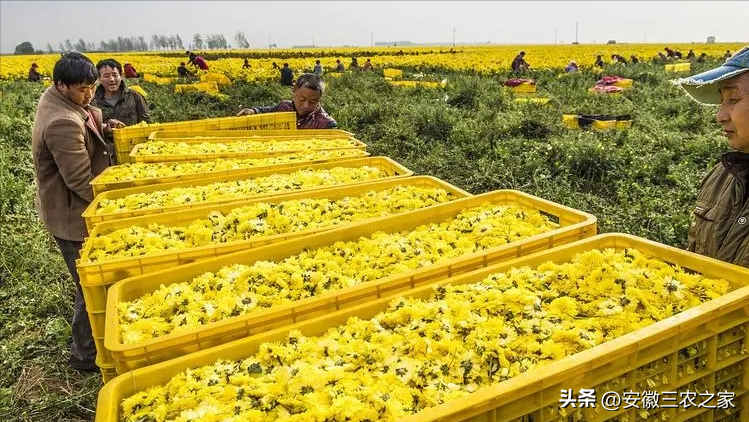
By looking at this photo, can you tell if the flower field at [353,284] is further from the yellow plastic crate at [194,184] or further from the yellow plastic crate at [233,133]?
the yellow plastic crate at [233,133]

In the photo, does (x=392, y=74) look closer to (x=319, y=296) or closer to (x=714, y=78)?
(x=714, y=78)

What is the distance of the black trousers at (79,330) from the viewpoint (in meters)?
3.97

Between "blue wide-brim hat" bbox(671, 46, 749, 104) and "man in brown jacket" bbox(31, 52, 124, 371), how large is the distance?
4.07m

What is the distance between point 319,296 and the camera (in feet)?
7.28

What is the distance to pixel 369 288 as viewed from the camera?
90.2 inches

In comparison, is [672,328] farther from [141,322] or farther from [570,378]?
[141,322]

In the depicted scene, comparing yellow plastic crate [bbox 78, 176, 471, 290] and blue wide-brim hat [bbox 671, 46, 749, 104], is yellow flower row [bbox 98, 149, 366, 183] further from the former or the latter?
blue wide-brim hat [bbox 671, 46, 749, 104]

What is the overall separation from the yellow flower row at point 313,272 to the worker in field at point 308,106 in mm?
3175

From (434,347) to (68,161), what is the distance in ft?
10.9

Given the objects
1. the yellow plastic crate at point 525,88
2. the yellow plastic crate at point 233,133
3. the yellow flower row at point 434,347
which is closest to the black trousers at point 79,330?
the yellow plastic crate at point 233,133

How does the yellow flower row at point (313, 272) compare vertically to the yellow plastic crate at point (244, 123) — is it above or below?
below

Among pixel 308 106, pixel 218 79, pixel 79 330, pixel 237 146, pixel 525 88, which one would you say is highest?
pixel 218 79

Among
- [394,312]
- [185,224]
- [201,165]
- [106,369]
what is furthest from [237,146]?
[394,312]

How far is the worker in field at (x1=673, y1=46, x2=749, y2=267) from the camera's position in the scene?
2.30 m
